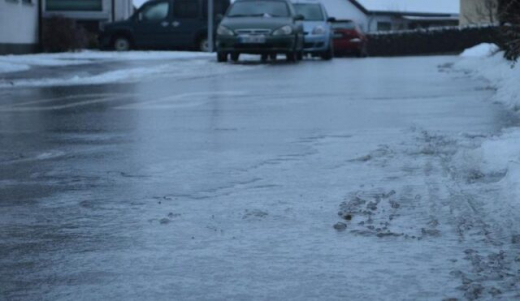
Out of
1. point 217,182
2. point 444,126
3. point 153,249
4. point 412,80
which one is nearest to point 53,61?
point 412,80

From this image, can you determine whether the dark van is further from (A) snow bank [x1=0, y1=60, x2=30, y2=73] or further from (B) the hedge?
(B) the hedge

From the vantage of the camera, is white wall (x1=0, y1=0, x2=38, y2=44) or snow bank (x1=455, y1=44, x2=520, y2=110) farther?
white wall (x1=0, y1=0, x2=38, y2=44)

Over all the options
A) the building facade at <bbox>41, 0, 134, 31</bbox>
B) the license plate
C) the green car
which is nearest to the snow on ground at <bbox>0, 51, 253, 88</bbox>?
the green car

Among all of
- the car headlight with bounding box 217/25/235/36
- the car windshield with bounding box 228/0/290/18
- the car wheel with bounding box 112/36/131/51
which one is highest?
the car windshield with bounding box 228/0/290/18

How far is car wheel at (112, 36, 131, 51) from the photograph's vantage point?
1545 inches

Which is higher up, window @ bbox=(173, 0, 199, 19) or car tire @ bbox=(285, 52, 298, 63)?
window @ bbox=(173, 0, 199, 19)

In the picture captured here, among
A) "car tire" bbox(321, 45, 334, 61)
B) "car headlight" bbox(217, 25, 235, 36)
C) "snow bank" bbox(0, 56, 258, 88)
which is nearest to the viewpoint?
"snow bank" bbox(0, 56, 258, 88)

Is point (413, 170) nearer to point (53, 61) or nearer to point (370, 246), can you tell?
point (370, 246)

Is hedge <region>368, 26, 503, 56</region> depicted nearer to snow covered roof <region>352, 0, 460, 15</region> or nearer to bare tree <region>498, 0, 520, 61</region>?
snow covered roof <region>352, 0, 460, 15</region>

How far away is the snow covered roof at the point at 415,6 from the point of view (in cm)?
8156

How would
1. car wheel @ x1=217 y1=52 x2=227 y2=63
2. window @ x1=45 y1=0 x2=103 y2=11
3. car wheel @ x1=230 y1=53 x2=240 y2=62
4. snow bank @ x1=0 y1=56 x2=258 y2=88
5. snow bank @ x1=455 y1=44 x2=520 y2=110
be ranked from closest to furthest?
snow bank @ x1=455 y1=44 x2=520 y2=110 < snow bank @ x1=0 y1=56 x2=258 y2=88 < car wheel @ x1=217 y1=52 x2=227 y2=63 < car wheel @ x1=230 y1=53 x2=240 y2=62 < window @ x1=45 y1=0 x2=103 y2=11

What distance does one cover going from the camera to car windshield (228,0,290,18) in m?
29.3

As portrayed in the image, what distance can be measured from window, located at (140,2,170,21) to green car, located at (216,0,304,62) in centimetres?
993

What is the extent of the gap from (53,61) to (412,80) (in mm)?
9336
